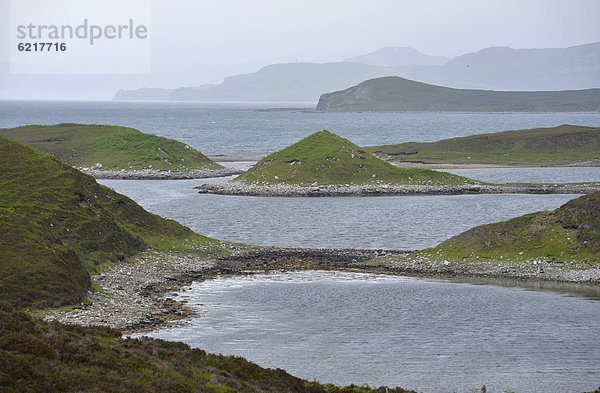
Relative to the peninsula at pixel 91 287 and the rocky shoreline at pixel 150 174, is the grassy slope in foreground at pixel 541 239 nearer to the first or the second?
the peninsula at pixel 91 287

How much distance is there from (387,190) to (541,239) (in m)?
53.6

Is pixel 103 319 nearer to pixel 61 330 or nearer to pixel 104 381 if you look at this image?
pixel 61 330

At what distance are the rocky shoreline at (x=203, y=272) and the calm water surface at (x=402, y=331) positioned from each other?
2.06 meters

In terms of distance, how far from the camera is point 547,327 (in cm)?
3534

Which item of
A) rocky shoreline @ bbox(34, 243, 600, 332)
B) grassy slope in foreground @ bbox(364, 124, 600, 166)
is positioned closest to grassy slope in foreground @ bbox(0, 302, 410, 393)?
rocky shoreline @ bbox(34, 243, 600, 332)

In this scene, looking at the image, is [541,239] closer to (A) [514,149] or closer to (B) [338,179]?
(B) [338,179]

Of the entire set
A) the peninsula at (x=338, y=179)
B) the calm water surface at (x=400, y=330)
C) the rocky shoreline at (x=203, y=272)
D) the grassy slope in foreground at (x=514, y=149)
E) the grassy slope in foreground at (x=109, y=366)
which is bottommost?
the calm water surface at (x=400, y=330)

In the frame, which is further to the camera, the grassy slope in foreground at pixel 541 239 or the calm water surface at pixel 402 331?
the grassy slope in foreground at pixel 541 239

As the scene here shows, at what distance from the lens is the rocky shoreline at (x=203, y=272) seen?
112ft

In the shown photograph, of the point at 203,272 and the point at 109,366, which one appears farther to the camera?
the point at 203,272

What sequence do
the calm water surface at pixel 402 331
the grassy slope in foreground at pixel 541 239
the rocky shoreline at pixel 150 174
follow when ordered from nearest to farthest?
the calm water surface at pixel 402 331 → the grassy slope in foreground at pixel 541 239 → the rocky shoreline at pixel 150 174

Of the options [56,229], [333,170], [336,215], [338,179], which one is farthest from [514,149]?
[56,229]

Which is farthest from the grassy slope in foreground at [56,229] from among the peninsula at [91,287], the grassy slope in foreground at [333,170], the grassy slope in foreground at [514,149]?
the grassy slope in foreground at [514,149]

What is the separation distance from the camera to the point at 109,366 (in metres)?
20.4
